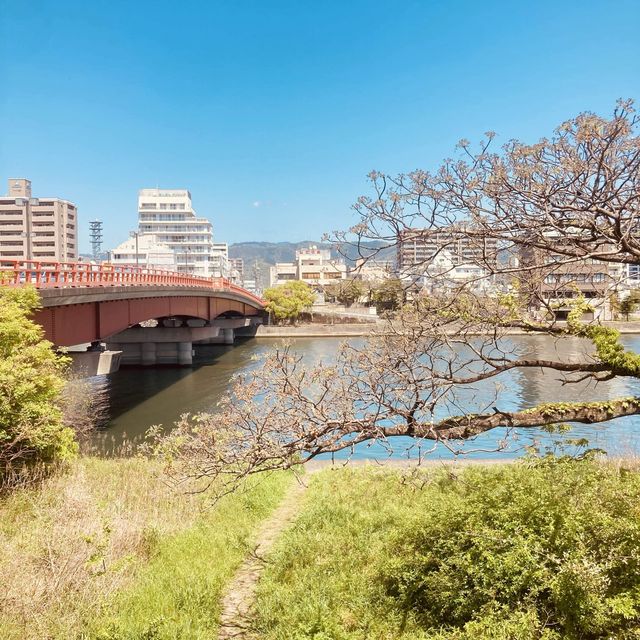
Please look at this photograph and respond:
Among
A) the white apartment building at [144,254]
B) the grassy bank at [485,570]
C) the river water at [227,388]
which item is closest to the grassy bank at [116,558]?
the grassy bank at [485,570]

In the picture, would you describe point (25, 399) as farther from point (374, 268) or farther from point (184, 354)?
point (184, 354)

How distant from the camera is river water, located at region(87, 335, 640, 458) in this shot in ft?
56.5

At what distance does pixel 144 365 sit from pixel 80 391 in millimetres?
21364

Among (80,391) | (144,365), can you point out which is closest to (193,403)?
(80,391)

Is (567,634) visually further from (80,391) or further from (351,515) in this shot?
(80,391)

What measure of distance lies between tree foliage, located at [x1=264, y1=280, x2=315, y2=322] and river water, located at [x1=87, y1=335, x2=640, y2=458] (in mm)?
20268

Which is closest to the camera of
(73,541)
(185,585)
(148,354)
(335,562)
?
(185,585)

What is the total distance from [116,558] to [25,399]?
5542mm

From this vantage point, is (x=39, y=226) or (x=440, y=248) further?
(x=39, y=226)

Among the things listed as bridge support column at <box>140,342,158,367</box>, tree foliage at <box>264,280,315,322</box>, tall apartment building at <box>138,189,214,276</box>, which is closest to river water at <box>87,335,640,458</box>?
bridge support column at <box>140,342,158,367</box>

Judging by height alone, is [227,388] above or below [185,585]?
below

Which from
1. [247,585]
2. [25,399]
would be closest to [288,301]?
[25,399]

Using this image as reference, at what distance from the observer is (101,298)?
20906 millimetres

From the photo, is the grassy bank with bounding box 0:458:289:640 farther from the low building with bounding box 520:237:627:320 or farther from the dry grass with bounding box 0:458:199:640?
the low building with bounding box 520:237:627:320
